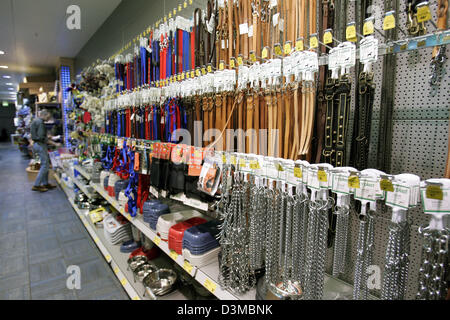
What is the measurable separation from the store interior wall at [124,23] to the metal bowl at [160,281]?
7.10 ft

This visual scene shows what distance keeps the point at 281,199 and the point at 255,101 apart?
50 cm

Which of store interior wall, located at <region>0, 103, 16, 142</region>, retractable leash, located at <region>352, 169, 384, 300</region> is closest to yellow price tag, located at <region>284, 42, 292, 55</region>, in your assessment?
retractable leash, located at <region>352, 169, 384, 300</region>

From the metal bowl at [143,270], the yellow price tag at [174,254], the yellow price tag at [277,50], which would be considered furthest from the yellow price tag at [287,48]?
the metal bowl at [143,270]

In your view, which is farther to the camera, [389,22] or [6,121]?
[6,121]

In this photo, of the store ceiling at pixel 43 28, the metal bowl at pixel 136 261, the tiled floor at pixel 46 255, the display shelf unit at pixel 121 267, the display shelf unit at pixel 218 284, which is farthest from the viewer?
the store ceiling at pixel 43 28

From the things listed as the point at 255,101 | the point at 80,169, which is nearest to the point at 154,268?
the point at 255,101

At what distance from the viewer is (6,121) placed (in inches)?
969

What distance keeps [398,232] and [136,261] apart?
215 centimetres

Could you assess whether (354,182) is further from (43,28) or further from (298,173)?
(43,28)

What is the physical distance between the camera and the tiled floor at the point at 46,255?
2363 millimetres

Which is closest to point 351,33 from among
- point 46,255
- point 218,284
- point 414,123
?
point 414,123

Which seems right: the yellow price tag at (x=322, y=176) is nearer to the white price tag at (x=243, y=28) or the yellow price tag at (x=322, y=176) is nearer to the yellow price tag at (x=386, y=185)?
the yellow price tag at (x=386, y=185)

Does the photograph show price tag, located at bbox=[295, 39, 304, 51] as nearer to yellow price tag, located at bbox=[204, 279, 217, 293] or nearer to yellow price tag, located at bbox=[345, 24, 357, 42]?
yellow price tag, located at bbox=[345, 24, 357, 42]
